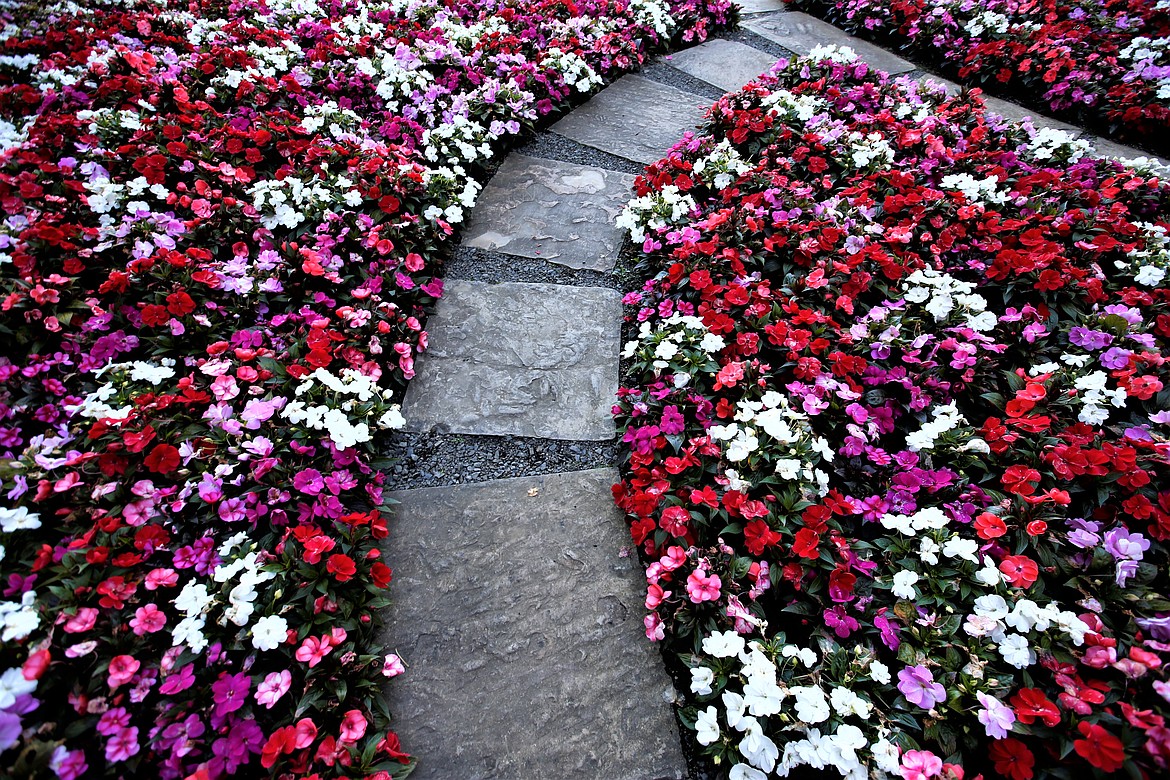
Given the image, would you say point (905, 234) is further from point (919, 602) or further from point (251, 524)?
point (251, 524)

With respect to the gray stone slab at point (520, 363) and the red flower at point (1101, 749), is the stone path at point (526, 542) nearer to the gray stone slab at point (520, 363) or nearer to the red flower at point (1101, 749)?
the gray stone slab at point (520, 363)

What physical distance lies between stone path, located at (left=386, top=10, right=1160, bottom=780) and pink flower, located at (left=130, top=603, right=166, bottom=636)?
1.96ft

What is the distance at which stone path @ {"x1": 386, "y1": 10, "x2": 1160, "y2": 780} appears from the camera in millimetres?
1577

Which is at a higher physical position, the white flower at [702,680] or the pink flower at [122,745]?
the pink flower at [122,745]

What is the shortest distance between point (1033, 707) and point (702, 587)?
0.82 meters

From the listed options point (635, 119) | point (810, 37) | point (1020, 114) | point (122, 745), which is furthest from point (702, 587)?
point (810, 37)

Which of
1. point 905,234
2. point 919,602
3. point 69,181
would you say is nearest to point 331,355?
point 69,181

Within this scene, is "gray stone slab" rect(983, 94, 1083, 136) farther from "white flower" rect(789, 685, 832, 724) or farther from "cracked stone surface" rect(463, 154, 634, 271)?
"white flower" rect(789, 685, 832, 724)

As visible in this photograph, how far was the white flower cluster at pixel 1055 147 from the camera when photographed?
2.88 m

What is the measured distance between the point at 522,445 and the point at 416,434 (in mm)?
413

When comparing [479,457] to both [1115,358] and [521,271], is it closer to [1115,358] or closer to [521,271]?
[521,271]

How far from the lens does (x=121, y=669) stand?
138 centimetres

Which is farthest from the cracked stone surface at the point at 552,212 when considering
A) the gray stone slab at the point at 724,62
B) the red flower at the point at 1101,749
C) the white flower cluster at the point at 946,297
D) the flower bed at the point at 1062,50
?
the flower bed at the point at 1062,50

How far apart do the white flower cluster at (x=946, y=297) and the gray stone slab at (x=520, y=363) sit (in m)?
1.23
